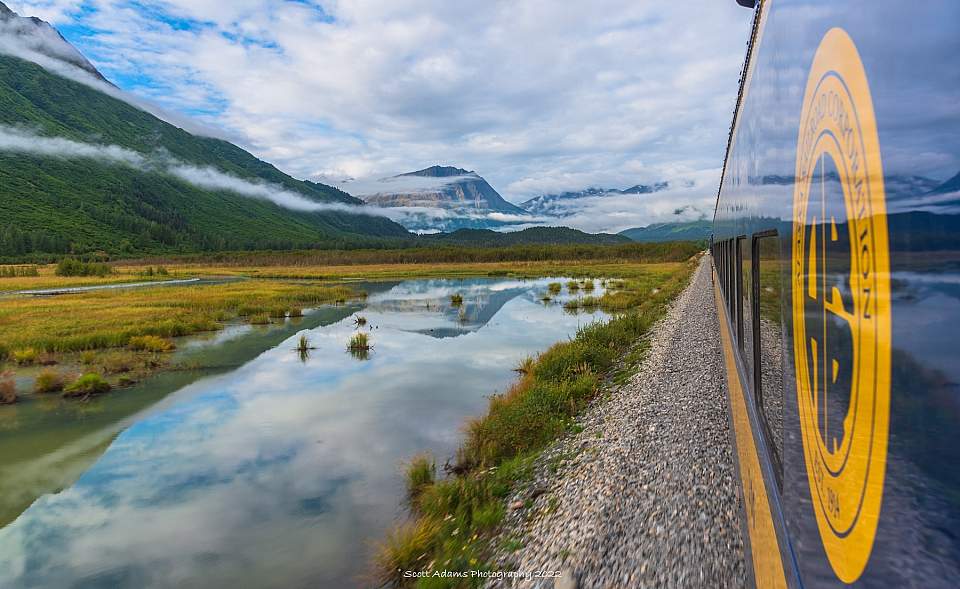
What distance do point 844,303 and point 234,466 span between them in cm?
1001

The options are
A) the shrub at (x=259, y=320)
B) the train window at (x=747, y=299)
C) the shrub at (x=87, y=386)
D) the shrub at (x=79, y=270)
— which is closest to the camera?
the train window at (x=747, y=299)

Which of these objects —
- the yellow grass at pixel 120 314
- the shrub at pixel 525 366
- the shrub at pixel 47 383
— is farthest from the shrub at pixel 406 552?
the yellow grass at pixel 120 314

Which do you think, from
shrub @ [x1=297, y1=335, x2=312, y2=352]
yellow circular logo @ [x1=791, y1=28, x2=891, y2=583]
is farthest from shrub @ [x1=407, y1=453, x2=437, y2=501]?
shrub @ [x1=297, y1=335, x2=312, y2=352]

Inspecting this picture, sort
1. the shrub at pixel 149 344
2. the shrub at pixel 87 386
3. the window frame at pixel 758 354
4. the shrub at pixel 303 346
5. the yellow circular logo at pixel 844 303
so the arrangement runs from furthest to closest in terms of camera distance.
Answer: the shrub at pixel 303 346
the shrub at pixel 149 344
the shrub at pixel 87 386
the window frame at pixel 758 354
the yellow circular logo at pixel 844 303

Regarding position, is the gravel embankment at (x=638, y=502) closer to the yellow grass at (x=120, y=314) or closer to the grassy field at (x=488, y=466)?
the grassy field at (x=488, y=466)

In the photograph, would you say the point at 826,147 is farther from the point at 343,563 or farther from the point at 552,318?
the point at 552,318

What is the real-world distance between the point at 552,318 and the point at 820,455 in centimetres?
2440

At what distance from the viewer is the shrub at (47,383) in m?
13.8

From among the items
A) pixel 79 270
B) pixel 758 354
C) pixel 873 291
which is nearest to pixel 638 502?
pixel 758 354

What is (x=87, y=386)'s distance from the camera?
13.8m

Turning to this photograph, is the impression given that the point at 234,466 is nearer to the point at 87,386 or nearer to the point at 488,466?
the point at 488,466

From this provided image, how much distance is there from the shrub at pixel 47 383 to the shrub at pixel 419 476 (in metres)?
11.1

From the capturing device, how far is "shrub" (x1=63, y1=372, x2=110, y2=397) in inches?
533

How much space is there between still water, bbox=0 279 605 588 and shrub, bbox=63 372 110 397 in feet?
1.78
